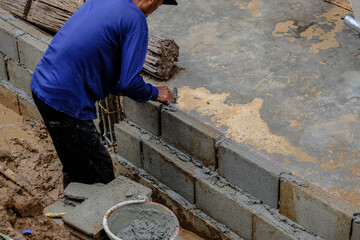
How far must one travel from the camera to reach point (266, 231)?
13.3 ft

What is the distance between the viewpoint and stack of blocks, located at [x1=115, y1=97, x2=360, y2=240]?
12.2 feet

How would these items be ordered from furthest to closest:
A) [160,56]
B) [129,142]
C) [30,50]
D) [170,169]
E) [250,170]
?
[30,50] < [129,142] < [160,56] < [170,169] < [250,170]

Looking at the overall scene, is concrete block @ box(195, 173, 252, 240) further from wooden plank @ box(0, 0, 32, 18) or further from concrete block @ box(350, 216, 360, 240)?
wooden plank @ box(0, 0, 32, 18)

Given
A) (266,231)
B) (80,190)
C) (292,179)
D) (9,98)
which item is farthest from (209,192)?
(9,98)

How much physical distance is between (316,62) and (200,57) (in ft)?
3.85

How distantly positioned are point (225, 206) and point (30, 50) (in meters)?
2.75

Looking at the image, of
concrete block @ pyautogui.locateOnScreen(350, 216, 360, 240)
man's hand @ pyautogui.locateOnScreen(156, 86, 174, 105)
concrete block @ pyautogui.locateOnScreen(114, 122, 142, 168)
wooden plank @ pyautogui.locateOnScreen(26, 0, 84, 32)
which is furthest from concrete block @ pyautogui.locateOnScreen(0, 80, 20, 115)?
concrete block @ pyautogui.locateOnScreen(350, 216, 360, 240)

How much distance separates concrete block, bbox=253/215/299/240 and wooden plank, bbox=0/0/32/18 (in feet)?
12.2

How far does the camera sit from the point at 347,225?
3531 mm

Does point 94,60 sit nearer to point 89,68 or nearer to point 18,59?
point 89,68

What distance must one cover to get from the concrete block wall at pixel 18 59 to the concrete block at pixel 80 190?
1.69 m

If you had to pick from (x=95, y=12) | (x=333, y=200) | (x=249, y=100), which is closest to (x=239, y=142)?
(x=249, y=100)

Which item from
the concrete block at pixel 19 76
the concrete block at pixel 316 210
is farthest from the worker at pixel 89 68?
the concrete block at pixel 19 76

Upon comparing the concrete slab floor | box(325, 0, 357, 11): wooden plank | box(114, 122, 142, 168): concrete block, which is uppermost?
box(325, 0, 357, 11): wooden plank
